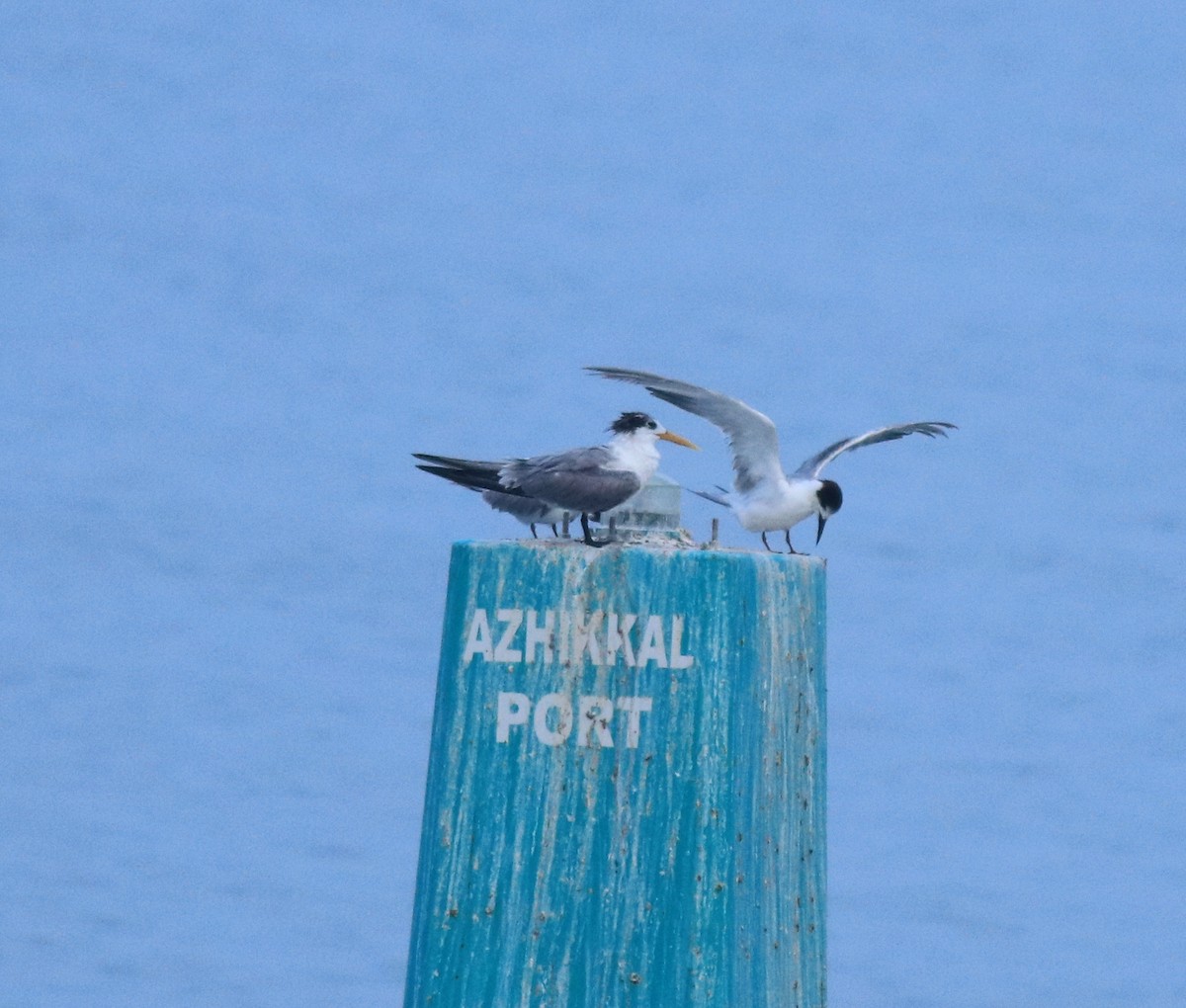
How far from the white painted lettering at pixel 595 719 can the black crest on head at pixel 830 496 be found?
2.21 meters

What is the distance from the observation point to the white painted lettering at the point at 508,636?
3.27 metres

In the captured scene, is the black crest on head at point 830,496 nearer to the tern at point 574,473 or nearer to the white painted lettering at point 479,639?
the tern at point 574,473

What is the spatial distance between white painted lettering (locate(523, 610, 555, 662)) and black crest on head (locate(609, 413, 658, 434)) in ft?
4.21

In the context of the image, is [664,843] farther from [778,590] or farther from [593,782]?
[778,590]

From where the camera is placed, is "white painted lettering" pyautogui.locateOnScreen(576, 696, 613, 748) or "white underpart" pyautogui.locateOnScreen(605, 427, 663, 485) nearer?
"white painted lettering" pyautogui.locateOnScreen(576, 696, 613, 748)

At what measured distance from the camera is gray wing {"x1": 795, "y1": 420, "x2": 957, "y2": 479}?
5.09m

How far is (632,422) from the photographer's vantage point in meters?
4.54

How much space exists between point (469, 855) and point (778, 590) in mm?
650

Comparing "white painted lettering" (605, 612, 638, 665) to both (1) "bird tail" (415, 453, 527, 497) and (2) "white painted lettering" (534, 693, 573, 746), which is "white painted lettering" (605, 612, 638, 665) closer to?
(2) "white painted lettering" (534, 693, 573, 746)

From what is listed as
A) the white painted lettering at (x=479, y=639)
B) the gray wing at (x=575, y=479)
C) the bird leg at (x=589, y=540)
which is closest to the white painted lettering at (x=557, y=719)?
the white painted lettering at (x=479, y=639)

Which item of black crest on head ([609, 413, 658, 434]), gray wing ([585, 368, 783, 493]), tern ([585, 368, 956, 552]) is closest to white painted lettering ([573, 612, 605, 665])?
gray wing ([585, 368, 783, 493])

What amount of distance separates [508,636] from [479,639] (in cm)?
5

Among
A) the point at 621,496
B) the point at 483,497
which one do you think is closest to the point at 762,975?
the point at 621,496

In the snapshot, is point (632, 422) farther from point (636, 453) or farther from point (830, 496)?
point (830, 496)
